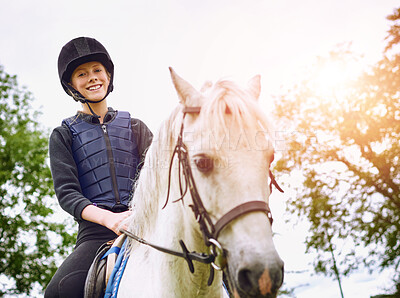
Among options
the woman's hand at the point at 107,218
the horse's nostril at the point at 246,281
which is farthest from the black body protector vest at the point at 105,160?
the horse's nostril at the point at 246,281

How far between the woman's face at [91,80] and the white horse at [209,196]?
1.40 metres

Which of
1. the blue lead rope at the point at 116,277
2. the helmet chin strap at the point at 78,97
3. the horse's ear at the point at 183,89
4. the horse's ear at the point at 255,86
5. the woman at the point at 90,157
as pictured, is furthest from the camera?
the helmet chin strap at the point at 78,97

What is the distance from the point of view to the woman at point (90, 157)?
282 cm

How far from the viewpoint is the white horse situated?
1.74 metres

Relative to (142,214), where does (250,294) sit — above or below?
below

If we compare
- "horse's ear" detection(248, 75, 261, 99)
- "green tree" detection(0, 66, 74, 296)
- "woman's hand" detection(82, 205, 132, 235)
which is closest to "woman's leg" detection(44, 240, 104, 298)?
"woman's hand" detection(82, 205, 132, 235)

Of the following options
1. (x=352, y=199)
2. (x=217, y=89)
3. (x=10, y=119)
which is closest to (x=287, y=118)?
(x=352, y=199)

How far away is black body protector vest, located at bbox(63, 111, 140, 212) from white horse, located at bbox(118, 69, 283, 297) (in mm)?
602

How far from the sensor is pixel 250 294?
1724mm

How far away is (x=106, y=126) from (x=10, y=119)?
18392 millimetres

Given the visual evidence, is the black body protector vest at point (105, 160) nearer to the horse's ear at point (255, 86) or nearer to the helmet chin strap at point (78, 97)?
the helmet chin strap at point (78, 97)

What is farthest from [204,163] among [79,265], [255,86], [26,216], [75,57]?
[26,216]

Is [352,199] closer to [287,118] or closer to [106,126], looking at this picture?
[287,118]

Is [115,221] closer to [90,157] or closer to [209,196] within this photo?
[90,157]
